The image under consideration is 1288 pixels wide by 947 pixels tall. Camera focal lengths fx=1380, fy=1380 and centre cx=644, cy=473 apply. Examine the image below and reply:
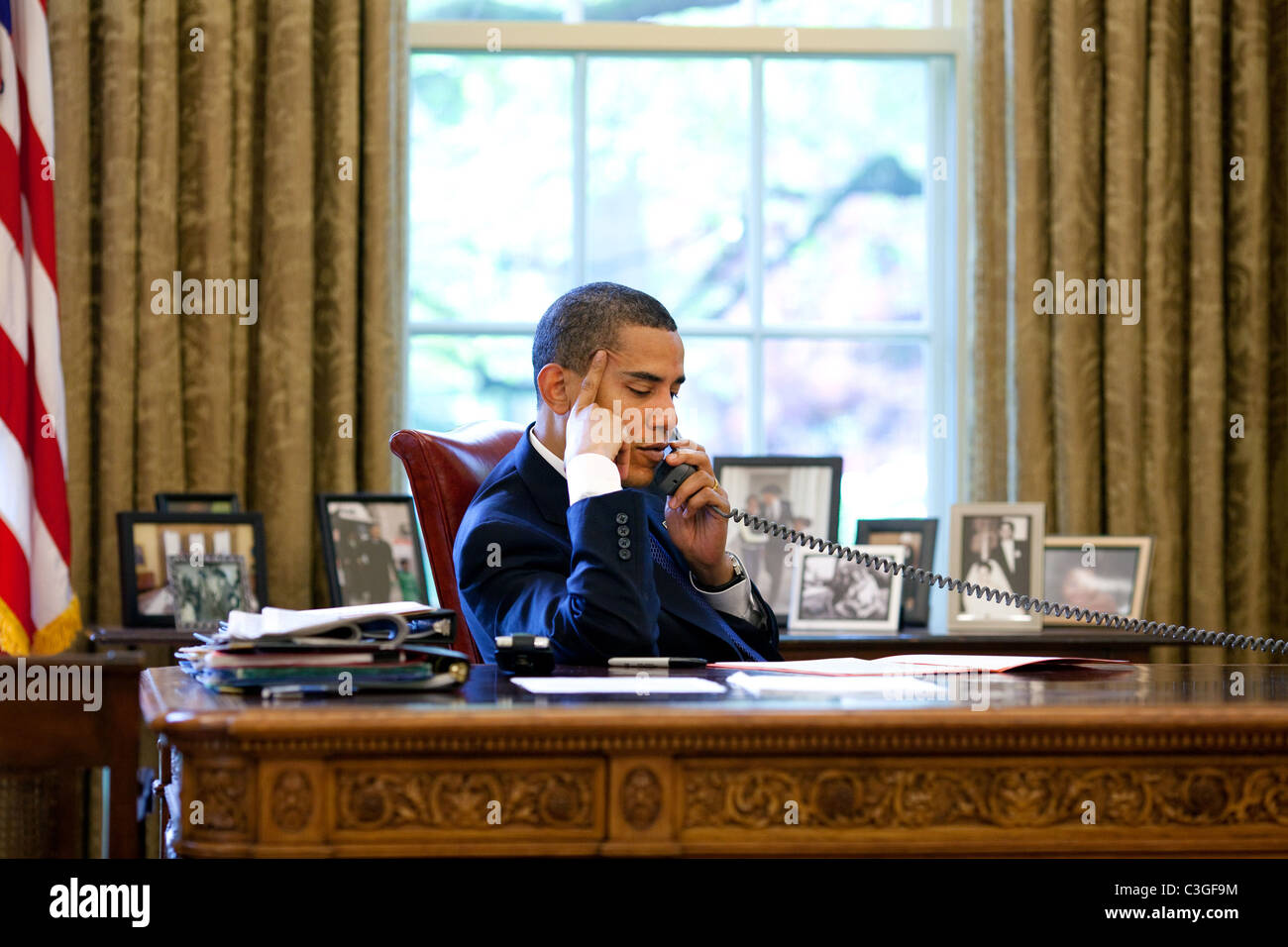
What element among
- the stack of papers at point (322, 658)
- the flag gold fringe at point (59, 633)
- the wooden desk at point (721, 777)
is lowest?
the flag gold fringe at point (59, 633)

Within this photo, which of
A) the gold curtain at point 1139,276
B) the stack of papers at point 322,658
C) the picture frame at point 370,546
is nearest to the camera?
the stack of papers at point 322,658

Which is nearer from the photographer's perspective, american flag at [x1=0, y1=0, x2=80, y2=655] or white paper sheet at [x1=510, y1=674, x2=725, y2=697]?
white paper sheet at [x1=510, y1=674, x2=725, y2=697]

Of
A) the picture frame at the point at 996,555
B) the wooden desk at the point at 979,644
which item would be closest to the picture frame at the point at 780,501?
the wooden desk at the point at 979,644

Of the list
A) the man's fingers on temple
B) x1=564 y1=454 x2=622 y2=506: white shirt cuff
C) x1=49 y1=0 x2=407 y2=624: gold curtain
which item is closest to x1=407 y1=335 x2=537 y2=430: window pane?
x1=49 y1=0 x2=407 y2=624: gold curtain

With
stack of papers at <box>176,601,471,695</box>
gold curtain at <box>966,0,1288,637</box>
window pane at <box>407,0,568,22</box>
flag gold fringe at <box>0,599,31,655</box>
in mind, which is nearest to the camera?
stack of papers at <box>176,601,471,695</box>

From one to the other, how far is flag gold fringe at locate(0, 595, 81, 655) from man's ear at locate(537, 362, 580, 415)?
1537mm

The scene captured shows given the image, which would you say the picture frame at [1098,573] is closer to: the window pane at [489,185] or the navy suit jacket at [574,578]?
the navy suit jacket at [574,578]

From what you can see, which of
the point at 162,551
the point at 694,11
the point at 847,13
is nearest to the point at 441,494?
the point at 162,551

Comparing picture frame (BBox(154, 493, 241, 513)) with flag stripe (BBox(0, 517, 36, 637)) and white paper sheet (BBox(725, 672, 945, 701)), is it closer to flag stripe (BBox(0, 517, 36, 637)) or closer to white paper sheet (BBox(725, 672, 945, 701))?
flag stripe (BBox(0, 517, 36, 637))

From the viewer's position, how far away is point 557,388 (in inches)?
87.8

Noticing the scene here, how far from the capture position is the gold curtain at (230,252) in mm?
3395

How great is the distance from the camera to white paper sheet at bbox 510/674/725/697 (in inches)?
56.0

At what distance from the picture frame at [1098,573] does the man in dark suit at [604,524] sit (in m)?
1.39

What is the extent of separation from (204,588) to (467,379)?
3.11ft
